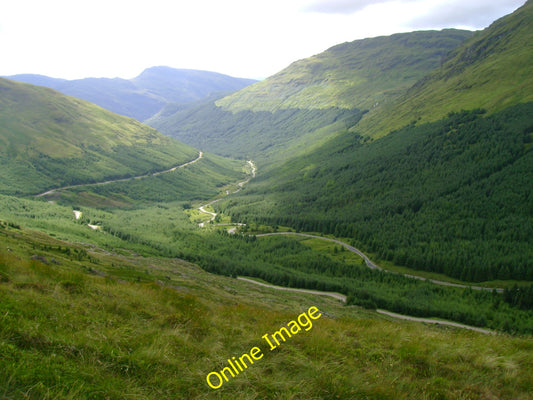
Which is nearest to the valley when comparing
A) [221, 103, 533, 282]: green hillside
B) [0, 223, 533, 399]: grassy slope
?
[0, 223, 533, 399]: grassy slope

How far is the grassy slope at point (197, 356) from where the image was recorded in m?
8.03

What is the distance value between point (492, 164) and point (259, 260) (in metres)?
126

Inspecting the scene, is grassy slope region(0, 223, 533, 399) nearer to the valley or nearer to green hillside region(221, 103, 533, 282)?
the valley

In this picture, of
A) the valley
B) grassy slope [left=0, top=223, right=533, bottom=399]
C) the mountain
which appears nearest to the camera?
grassy slope [left=0, top=223, right=533, bottom=399]

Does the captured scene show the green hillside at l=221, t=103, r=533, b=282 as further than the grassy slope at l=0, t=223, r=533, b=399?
Yes

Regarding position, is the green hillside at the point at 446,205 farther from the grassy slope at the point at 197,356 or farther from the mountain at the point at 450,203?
the grassy slope at the point at 197,356

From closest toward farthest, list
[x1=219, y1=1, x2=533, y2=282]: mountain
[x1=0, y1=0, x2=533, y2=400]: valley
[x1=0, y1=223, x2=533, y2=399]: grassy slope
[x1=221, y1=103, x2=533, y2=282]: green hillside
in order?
[x1=0, y1=223, x2=533, y2=399]: grassy slope < [x1=0, y1=0, x2=533, y2=400]: valley < [x1=221, y1=103, x2=533, y2=282]: green hillside < [x1=219, y1=1, x2=533, y2=282]: mountain

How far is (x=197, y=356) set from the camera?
1098cm

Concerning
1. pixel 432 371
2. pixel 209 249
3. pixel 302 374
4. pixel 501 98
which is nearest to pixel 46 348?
pixel 302 374

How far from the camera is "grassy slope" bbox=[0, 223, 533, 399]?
26.3ft

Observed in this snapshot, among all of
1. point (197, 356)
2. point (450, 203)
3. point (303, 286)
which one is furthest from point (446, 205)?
point (197, 356)

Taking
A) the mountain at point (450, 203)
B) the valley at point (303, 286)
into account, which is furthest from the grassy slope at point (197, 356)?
the mountain at point (450, 203)

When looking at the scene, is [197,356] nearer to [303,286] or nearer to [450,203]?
[303,286]

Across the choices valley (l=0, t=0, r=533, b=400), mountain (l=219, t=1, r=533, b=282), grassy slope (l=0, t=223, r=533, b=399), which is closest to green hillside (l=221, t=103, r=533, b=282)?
mountain (l=219, t=1, r=533, b=282)
